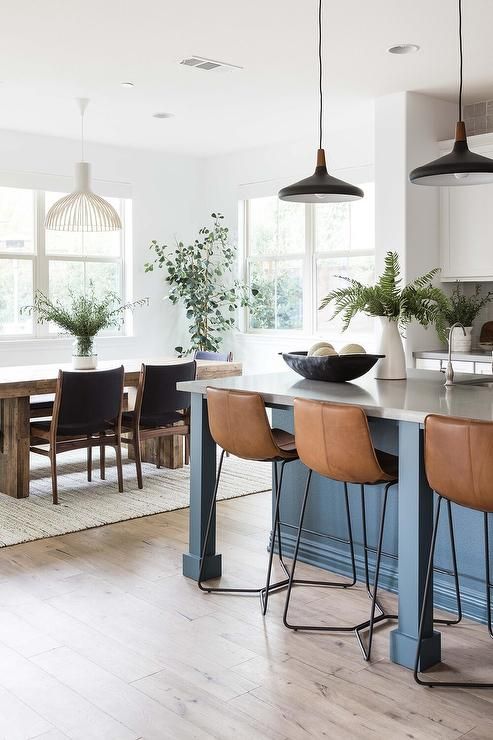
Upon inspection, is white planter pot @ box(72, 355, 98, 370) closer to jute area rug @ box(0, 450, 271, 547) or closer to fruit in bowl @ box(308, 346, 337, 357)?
jute area rug @ box(0, 450, 271, 547)

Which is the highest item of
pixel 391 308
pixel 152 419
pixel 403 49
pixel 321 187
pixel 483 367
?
pixel 403 49

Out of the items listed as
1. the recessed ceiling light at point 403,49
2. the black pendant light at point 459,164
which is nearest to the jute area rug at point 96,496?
the black pendant light at point 459,164

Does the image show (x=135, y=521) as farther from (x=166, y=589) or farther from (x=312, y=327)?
(x=312, y=327)

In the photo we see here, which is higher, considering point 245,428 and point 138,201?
point 138,201

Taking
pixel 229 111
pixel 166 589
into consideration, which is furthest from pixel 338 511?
pixel 229 111

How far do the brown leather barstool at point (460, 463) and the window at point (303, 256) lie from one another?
459cm

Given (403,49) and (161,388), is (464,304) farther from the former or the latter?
(161,388)

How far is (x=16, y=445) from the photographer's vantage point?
17.0 feet

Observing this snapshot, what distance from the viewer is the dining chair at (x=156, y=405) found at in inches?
216

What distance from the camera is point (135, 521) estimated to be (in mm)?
4695

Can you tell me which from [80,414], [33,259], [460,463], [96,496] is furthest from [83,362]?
[460,463]

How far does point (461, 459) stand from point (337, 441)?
52 cm

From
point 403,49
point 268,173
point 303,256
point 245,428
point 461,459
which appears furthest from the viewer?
point 268,173

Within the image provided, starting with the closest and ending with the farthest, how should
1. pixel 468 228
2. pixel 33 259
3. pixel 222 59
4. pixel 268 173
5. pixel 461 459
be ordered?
pixel 461 459
pixel 222 59
pixel 468 228
pixel 33 259
pixel 268 173
